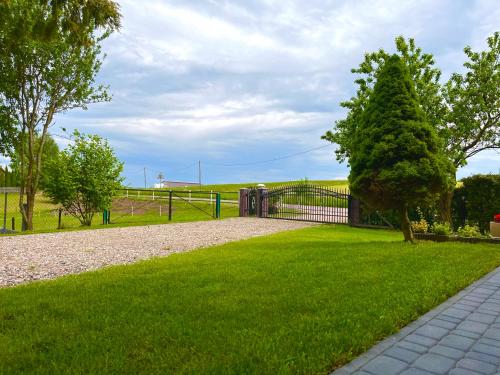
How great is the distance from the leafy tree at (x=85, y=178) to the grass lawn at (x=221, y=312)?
1258cm

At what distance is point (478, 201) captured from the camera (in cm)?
1456

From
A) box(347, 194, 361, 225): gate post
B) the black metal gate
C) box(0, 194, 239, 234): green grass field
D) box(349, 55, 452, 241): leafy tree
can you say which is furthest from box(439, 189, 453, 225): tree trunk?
box(0, 194, 239, 234): green grass field

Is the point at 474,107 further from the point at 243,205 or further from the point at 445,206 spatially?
the point at 243,205

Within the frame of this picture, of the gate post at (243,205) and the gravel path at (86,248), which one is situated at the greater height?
the gate post at (243,205)

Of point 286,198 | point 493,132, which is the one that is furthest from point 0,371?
point 493,132

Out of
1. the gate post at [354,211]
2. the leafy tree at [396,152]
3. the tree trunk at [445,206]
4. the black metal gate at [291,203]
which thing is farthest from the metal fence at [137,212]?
the leafy tree at [396,152]

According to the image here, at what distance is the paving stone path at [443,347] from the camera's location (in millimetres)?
3049

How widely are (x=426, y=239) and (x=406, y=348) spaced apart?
866cm

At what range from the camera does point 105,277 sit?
6.18 m

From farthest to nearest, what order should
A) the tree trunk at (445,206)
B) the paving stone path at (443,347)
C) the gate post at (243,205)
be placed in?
the gate post at (243,205)
the tree trunk at (445,206)
the paving stone path at (443,347)

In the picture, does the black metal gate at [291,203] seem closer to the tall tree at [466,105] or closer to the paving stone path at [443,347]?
the tall tree at [466,105]

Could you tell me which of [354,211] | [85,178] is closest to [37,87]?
[85,178]

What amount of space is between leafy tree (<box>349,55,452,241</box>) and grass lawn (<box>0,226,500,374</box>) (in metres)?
2.43

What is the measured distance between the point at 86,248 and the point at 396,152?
27.0 ft
